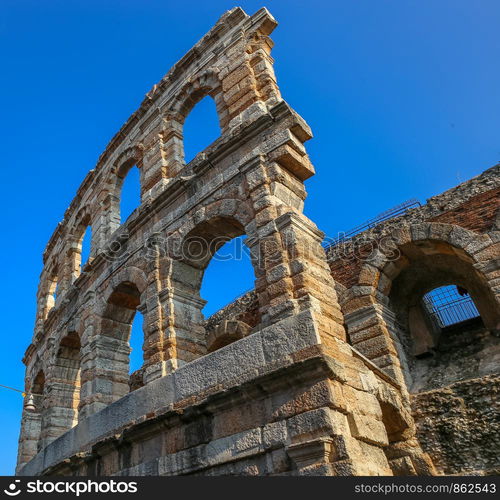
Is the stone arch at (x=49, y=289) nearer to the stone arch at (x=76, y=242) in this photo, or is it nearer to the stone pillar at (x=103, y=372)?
the stone arch at (x=76, y=242)

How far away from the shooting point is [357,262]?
9969mm

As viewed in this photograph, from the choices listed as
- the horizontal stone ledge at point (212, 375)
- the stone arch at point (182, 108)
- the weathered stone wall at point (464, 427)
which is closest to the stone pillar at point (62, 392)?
the horizontal stone ledge at point (212, 375)

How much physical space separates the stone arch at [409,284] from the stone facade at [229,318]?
40 mm

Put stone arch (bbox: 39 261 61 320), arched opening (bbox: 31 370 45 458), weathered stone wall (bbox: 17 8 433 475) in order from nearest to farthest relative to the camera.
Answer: weathered stone wall (bbox: 17 8 433 475)
arched opening (bbox: 31 370 45 458)
stone arch (bbox: 39 261 61 320)

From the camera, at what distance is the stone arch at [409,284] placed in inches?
337

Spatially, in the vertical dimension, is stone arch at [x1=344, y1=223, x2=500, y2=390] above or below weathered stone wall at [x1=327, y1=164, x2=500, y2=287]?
below

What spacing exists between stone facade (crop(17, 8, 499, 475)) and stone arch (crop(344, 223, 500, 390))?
40 millimetres

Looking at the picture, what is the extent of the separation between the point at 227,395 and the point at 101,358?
428cm

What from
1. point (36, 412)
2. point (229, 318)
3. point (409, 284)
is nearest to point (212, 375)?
point (409, 284)

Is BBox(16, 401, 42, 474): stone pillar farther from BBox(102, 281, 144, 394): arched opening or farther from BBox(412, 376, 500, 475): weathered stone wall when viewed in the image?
BBox(412, 376, 500, 475): weathered stone wall

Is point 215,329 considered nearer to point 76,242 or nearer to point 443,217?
point 76,242

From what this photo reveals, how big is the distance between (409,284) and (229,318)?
4.53 metres

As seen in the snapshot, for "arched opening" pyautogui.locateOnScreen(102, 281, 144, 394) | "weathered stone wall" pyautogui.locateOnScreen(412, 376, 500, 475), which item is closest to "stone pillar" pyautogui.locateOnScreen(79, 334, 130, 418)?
"arched opening" pyautogui.locateOnScreen(102, 281, 144, 394)

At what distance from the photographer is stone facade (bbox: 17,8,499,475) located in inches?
190
